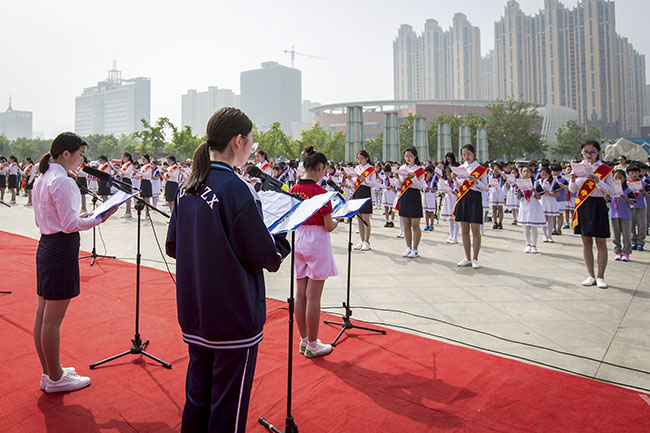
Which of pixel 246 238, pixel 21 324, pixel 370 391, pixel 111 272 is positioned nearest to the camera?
pixel 246 238

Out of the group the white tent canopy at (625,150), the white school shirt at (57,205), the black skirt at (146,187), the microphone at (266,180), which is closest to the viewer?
the microphone at (266,180)

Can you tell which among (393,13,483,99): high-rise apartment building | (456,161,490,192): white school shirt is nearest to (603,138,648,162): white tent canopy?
(456,161,490,192): white school shirt

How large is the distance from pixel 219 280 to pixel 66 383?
7.32ft

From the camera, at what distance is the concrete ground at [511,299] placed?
429cm

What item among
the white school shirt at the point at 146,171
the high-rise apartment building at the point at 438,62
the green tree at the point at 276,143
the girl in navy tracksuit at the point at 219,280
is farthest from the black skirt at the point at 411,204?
the high-rise apartment building at the point at 438,62

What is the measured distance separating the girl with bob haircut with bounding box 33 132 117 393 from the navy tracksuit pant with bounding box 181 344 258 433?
165 centimetres

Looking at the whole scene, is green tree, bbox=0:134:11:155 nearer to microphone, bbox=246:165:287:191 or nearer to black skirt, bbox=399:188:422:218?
black skirt, bbox=399:188:422:218

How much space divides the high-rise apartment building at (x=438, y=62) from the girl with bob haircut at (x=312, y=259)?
519ft

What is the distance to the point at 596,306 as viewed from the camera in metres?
5.61

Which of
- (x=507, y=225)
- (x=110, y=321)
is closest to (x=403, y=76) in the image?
(x=507, y=225)

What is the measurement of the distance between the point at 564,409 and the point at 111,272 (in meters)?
6.75

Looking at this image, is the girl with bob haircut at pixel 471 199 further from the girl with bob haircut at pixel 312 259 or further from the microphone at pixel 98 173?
the microphone at pixel 98 173

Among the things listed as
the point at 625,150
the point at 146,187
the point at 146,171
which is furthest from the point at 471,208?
the point at 625,150

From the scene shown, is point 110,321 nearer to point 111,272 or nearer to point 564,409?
point 111,272
